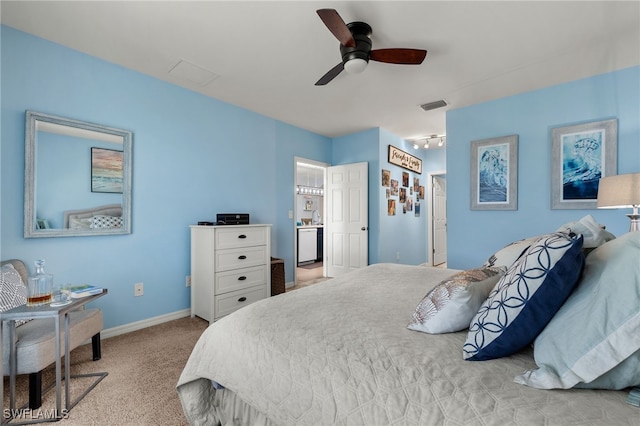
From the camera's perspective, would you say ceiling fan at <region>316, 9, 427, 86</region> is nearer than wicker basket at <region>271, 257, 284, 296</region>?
Yes

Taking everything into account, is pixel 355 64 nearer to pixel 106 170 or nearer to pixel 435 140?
pixel 106 170

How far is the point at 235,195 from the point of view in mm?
3504

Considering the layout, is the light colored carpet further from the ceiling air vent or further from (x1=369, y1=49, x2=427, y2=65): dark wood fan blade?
the ceiling air vent

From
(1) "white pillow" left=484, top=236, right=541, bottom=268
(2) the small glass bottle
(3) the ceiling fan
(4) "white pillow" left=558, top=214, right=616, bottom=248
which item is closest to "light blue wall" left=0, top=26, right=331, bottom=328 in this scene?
(2) the small glass bottle

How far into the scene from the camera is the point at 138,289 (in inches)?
104

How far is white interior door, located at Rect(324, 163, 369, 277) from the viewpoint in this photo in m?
4.53

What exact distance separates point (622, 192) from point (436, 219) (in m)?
4.24

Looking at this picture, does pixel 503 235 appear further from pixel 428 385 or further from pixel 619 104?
pixel 428 385

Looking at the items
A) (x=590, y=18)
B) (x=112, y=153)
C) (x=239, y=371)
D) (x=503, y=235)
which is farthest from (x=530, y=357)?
(x=112, y=153)

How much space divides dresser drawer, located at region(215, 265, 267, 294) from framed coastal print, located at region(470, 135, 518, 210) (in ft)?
9.07

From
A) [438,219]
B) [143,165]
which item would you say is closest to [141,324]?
[143,165]

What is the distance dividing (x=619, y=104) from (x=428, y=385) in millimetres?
3587

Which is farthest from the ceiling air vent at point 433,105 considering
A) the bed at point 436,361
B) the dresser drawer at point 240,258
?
the bed at point 436,361

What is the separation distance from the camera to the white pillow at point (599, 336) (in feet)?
2.09
